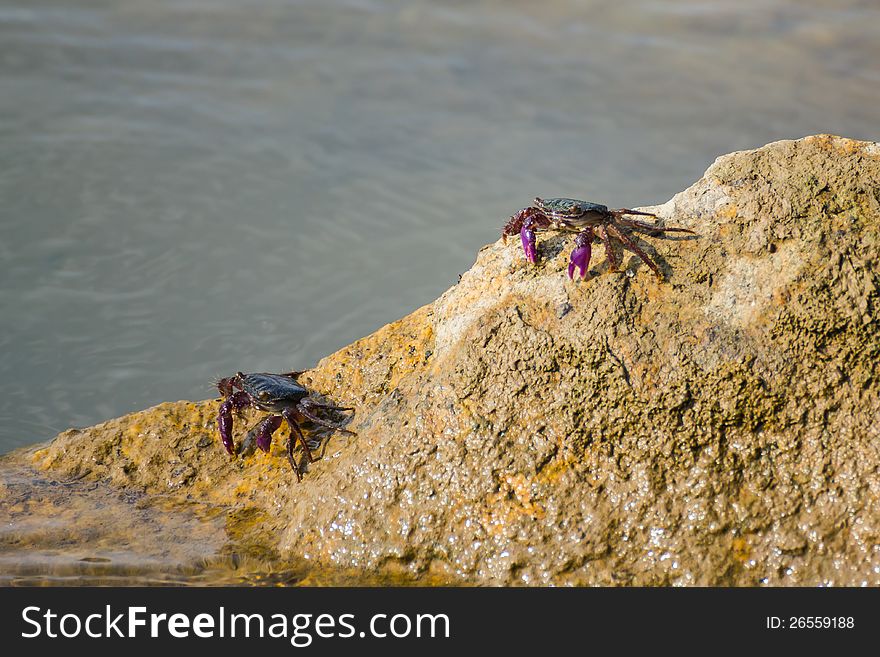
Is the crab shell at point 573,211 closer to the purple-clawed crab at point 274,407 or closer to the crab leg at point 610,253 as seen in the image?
the crab leg at point 610,253

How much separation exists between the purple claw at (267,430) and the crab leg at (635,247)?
5.41 ft

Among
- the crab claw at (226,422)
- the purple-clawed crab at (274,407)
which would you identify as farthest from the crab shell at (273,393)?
the crab claw at (226,422)

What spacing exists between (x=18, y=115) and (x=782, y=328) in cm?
880

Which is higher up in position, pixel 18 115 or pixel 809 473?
pixel 18 115

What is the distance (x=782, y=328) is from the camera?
3.44 metres

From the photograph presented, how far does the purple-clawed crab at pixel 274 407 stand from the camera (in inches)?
156

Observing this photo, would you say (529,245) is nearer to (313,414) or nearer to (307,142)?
(313,414)

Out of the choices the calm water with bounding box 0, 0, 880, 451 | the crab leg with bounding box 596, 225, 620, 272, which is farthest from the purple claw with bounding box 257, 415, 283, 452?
the calm water with bounding box 0, 0, 880, 451

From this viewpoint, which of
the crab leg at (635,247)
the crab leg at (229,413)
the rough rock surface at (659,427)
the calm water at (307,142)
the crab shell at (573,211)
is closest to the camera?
the rough rock surface at (659,427)

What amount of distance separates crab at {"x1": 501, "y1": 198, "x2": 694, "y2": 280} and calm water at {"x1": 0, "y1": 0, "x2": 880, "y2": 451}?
3.74 metres

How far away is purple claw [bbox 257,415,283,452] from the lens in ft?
13.2

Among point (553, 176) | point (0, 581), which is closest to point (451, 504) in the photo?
Result: point (0, 581)

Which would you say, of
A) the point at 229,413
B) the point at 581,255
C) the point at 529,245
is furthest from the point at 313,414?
the point at 581,255

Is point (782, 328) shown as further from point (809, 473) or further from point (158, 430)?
point (158, 430)
